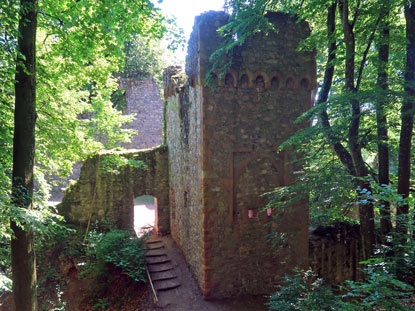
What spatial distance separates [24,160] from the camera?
14.2 feet

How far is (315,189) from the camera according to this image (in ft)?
21.4

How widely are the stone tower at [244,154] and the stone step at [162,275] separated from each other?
93 cm

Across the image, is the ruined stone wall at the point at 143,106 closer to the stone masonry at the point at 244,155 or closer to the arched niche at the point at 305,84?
the stone masonry at the point at 244,155

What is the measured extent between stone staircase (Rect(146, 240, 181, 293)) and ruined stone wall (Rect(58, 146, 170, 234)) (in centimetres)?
163

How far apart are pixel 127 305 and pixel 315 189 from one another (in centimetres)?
610

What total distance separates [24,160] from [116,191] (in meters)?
6.68

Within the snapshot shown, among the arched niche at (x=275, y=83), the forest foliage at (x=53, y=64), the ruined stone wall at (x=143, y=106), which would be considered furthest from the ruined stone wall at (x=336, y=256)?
the ruined stone wall at (x=143, y=106)

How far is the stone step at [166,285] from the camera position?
8.27 metres

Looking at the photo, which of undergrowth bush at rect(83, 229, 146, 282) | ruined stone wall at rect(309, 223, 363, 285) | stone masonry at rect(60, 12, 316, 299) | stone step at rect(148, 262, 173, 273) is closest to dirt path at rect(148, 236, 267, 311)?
stone masonry at rect(60, 12, 316, 299)

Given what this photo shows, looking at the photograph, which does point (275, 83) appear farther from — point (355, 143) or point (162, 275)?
point (162, 275)

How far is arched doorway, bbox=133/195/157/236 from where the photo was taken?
41.4 ft

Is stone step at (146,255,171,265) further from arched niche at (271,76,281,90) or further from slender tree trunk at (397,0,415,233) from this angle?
slender tree trunk at (397,0,415,233)

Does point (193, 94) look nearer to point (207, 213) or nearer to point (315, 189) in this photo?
point (207, 213)

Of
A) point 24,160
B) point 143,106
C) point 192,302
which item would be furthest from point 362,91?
point 143,106
